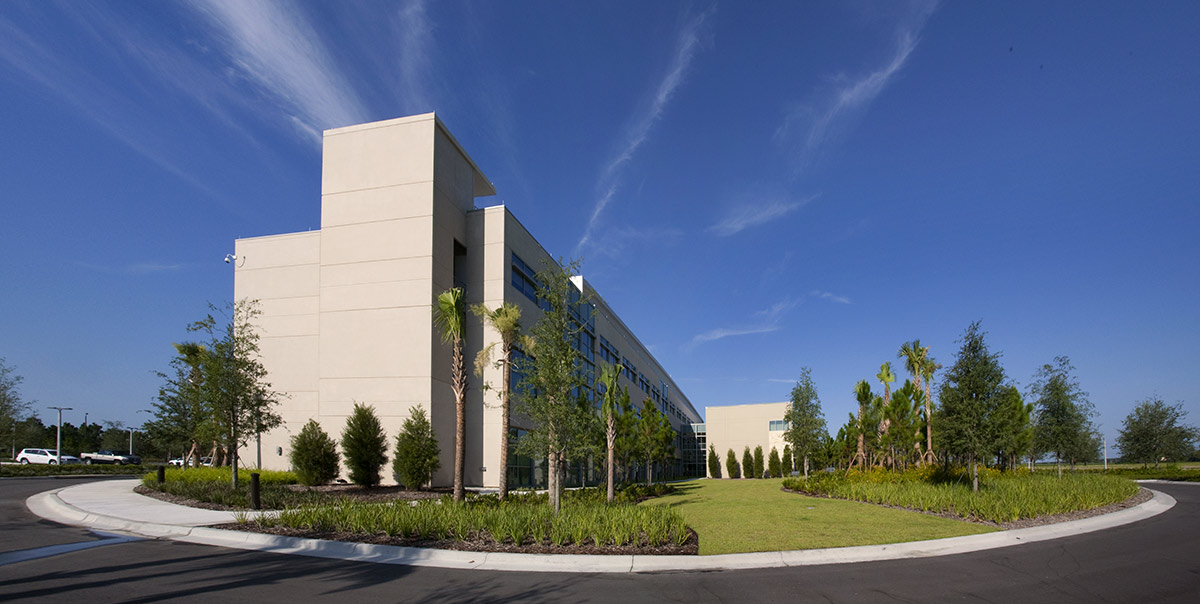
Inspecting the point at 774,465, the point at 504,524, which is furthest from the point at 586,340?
the point at 774,465

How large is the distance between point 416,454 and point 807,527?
1751cm

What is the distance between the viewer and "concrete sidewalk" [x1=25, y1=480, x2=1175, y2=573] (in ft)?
33.7

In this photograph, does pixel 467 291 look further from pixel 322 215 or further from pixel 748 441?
pixel 748 441

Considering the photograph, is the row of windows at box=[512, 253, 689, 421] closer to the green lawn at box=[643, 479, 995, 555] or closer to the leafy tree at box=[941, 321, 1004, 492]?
the green lawn at box=[643, 479, 995, 555]

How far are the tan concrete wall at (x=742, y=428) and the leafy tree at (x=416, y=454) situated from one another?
5259cm

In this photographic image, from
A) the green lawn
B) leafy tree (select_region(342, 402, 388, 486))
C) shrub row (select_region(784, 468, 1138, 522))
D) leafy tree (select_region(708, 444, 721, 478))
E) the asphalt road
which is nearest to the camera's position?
the asphalt road

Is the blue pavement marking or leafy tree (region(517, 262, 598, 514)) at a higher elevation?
leafy tree (region(517, 262, 598, 514))

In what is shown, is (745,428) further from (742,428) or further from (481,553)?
(481,553)

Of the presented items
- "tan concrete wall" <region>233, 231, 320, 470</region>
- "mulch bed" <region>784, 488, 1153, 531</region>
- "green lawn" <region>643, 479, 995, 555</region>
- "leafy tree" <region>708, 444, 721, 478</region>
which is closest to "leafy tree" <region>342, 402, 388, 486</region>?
"tan concrete wall" <region>233, 231, 320, 470</region>

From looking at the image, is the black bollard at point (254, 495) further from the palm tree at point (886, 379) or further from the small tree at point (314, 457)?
the palm tree at point (886, 379)

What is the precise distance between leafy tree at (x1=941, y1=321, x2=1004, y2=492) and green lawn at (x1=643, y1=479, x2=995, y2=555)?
4.07m

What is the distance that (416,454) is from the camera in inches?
1045

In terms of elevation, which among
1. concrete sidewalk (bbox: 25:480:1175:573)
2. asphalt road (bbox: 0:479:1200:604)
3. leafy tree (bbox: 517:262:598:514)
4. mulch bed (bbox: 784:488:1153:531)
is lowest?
mulch bed (bbox: 784:488:1153:531)

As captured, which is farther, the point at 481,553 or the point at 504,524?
the point at 504,524
